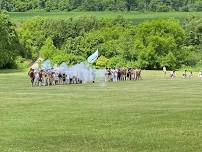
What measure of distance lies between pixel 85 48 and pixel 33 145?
121 m

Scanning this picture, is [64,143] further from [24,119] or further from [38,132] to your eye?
Answer: [24,119]

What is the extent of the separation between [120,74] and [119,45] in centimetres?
6390

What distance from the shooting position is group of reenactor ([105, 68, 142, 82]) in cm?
6675

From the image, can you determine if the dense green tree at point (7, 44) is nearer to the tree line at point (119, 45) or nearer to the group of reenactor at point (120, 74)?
the tree line at point (119, 45)

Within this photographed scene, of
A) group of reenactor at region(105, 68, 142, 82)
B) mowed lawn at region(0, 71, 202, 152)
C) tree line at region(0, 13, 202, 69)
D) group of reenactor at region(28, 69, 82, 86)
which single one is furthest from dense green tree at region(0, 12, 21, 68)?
mowed lawn at region(0, 71, 202, 152)

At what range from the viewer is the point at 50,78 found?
5881cm

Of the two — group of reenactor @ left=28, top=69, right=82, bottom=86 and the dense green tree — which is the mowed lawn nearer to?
group of reenactor @ left=28, top=69, right=82, bottom=86

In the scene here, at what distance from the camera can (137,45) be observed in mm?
127062

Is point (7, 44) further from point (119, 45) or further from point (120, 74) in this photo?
point (120, 74)

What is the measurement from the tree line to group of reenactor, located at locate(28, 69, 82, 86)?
4287cm

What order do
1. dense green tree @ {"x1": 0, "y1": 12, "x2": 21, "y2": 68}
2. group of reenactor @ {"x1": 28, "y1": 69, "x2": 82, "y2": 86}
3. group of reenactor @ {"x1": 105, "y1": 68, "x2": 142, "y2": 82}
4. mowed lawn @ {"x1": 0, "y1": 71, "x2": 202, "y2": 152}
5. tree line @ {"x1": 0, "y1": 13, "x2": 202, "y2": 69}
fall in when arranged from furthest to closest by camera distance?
tree line @ {"x1": 0, "y1": 13, "x2": 202, "y2": 69} → dense green tree @ {"x1": 0, "y1": 12, "x2": 21, "y2": 68} → group of reenactor @ {"x1": 105, "y1": 68, "x2": 142, "y2": 82} → group of reenactor @ {"x1": 28, "y1": 69, "x2": 82, "y2": 86} → mowed lawn @ {"x1": 0, "y1": 71, "x2": 202, "y2": 152}

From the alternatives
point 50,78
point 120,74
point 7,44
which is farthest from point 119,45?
point 50,78

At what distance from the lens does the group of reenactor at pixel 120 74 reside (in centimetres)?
6675

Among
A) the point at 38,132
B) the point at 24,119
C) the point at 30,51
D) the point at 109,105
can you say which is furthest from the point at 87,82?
the point at 30,51
